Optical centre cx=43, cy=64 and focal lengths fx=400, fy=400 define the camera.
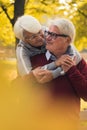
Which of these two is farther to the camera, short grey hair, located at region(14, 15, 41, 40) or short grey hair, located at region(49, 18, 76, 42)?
short grey hair, located at region(14, 15, 41, 40)

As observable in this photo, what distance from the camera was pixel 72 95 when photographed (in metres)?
2.49

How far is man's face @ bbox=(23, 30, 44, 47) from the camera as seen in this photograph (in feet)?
9.12

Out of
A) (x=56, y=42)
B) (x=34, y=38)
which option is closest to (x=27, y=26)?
(x=34, y=38)

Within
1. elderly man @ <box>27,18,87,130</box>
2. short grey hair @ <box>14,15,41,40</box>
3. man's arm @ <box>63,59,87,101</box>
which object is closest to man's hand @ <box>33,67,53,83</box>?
elderly man @ <box>27,18,87,130</box>

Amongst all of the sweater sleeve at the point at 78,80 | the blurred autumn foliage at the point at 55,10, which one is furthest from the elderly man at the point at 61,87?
the blurred autumn foliage at the point at 55,10

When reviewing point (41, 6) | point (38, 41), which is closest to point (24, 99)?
point (38, 41)

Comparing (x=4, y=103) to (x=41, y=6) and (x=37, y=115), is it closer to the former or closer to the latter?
(x=37, y=115)

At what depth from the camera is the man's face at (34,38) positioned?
2779 millimetres

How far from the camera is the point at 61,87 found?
250 centimetres

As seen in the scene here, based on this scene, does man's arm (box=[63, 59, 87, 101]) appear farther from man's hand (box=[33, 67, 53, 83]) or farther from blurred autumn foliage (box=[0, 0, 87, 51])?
blurred autumn foliage (box=[0, 0, 87, 51])

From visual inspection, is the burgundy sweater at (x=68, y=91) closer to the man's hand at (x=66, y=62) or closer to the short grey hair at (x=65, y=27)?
the man's hand at (x=66, y=62)

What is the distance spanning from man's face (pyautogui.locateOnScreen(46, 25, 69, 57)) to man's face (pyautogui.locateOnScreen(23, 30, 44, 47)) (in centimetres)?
25

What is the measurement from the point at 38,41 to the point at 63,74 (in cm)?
41

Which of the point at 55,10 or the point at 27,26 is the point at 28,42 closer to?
the point at 27,26
